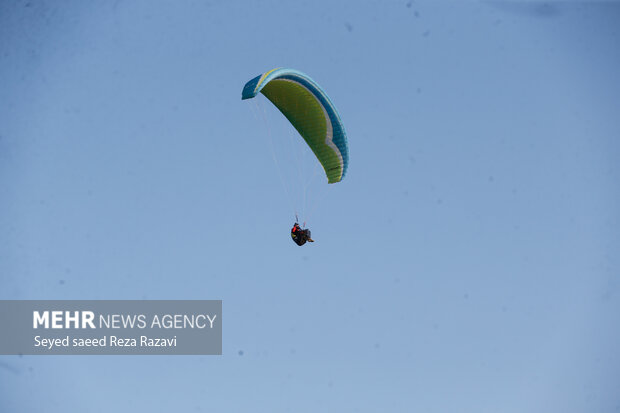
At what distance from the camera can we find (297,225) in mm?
29297

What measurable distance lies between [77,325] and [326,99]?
15472 millimetres

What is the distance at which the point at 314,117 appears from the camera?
95.3 feet

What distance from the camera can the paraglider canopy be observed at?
27.8m

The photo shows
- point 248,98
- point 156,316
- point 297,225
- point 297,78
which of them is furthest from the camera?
point 156,316

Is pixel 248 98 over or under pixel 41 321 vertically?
over

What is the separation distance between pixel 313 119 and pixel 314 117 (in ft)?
0.47

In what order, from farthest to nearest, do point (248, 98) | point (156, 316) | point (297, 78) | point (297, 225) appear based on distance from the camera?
point (156, 316)
point (297, 225)
point (297, 78)
point (248, 98)

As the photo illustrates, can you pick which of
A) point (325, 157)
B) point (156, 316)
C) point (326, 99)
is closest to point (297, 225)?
point (325, 157)

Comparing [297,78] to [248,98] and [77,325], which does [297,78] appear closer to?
[248,98]

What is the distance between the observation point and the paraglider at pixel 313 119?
2790 centimetres

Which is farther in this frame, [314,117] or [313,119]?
[313,119]

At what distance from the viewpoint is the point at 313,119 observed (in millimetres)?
29188

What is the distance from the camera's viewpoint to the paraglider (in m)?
27.9

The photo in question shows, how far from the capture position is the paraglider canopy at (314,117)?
27.8m
